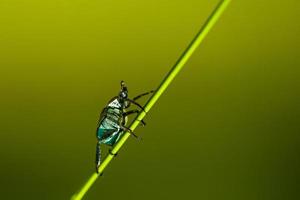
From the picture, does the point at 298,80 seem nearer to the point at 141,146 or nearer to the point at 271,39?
the point at 271,39

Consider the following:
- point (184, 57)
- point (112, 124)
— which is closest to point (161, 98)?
point (112, 124)

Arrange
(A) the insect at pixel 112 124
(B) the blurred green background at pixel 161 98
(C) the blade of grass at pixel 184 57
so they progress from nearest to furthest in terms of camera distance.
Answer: (C) the blade of grass at pixel 184 57, (A) the insect at pixel 112 124, (B) the blurred green background at pixel 161 98

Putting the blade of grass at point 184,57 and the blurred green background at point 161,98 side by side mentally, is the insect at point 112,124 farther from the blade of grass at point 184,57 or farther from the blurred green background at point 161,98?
the blurred green background at point 161,98

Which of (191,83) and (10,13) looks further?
(10,13)

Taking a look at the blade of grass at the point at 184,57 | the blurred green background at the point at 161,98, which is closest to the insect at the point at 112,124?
the blade of grass at the point at 184,57

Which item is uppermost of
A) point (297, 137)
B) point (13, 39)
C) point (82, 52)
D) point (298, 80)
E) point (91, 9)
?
point (298, 80)

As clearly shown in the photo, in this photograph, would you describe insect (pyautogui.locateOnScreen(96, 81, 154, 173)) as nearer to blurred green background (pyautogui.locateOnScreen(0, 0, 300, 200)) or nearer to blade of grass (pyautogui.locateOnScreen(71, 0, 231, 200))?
blade of grass (pyautogui.locateOnScreen(71, 0, 231, 200))

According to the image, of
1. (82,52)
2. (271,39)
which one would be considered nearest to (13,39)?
(82,52)

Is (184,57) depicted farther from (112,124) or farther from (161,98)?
(161,98)

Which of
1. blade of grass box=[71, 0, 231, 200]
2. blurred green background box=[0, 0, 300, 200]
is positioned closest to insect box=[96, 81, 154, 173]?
blade of grass box=[71, 0, 231, 200]
